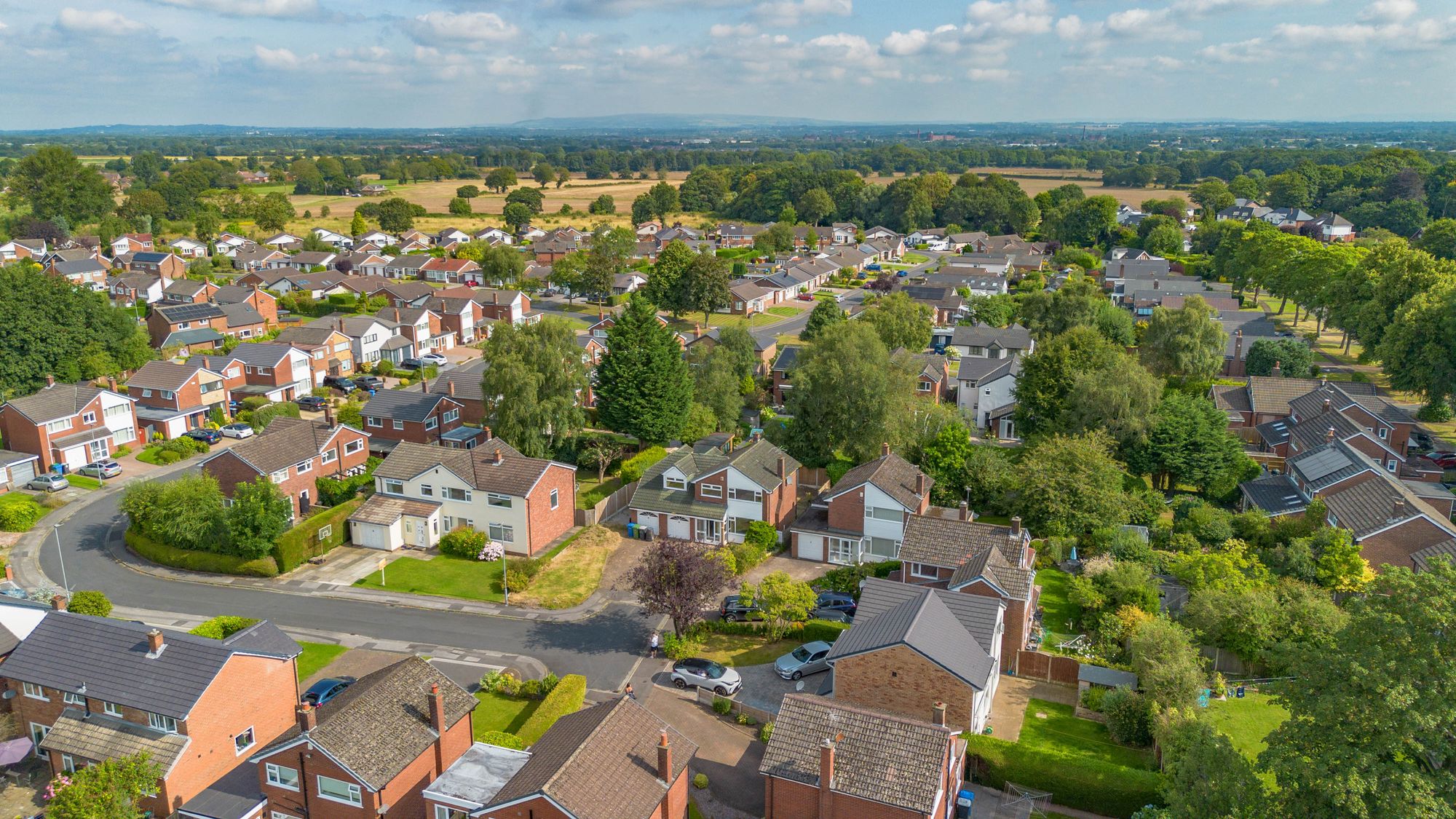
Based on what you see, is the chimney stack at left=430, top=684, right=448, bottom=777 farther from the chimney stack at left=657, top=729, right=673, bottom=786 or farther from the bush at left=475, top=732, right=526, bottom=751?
the chimney stack at left=657, top=729, right=673, bottom=786

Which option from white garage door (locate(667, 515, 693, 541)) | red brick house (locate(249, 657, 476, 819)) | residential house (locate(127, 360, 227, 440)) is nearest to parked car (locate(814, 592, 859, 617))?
white garage door (locate(667, 515, 693, 541))

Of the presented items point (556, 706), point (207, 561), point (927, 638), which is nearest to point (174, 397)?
point (207, 561)

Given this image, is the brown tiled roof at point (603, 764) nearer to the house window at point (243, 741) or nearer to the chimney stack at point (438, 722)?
the chimney stack at point (438, 722)

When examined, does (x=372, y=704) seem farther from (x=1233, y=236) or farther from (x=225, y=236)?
(x=225, y=236)

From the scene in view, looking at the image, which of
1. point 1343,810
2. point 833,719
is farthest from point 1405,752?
point 833,719

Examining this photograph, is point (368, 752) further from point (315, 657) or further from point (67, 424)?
point (67, 424)

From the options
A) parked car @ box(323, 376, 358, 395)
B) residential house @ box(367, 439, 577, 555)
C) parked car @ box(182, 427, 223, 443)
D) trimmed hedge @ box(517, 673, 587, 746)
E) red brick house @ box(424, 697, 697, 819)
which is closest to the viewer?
red brick house @ box(424, 697, 697, 819)

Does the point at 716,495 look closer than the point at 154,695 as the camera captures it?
No
